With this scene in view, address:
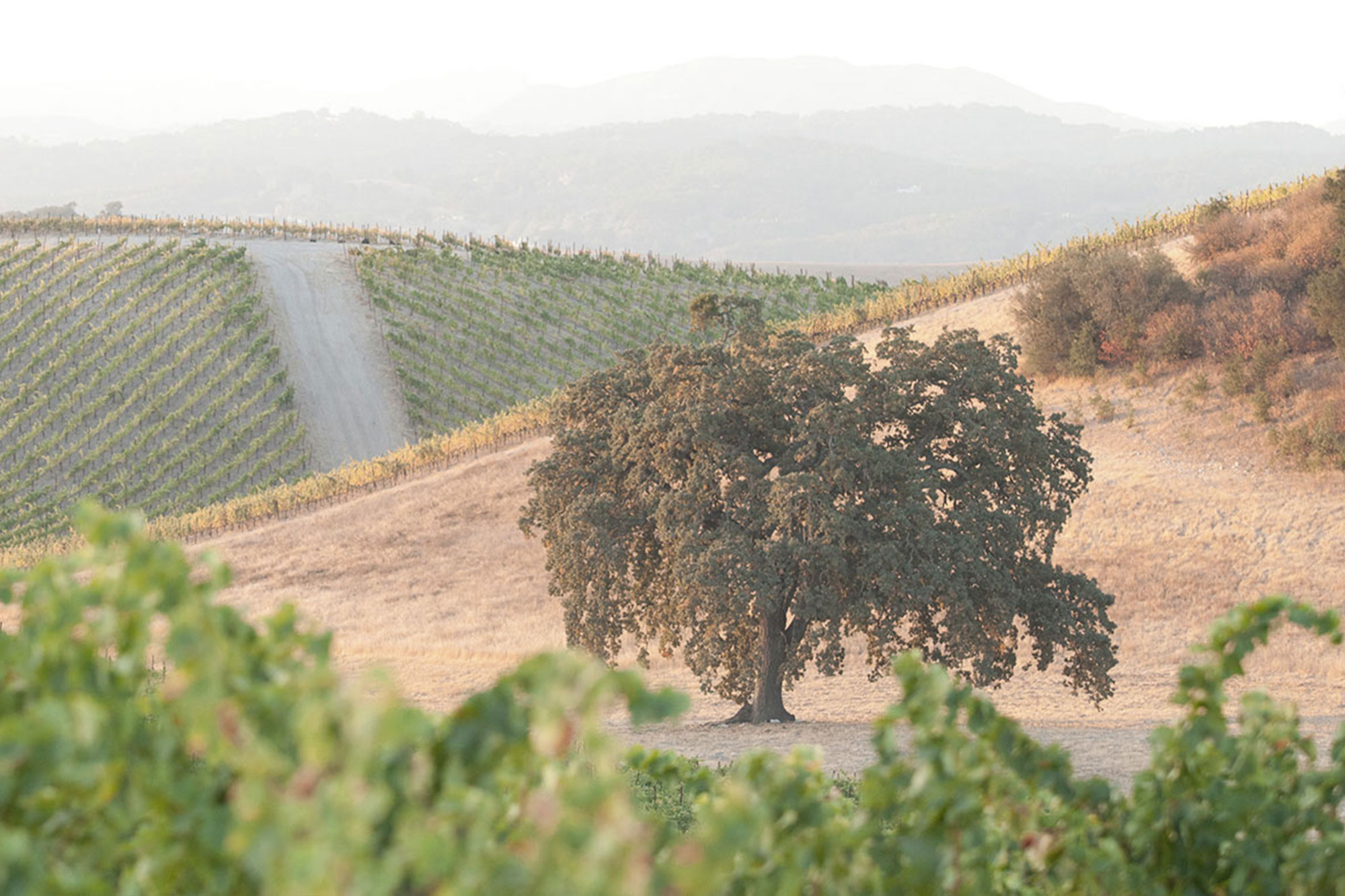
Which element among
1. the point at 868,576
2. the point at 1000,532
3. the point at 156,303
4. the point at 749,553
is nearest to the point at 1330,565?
the point at 1000,532

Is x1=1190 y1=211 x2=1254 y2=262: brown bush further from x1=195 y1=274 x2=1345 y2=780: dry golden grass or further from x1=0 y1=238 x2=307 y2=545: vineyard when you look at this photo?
x1=0 y1=238 x2=307 y2=545: vineyard

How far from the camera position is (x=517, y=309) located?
167 feet

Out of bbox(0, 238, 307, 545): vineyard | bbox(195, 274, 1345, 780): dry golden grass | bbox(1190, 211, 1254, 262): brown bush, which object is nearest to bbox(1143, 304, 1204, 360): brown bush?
bbox(195, 274, 1345, 780): dry golden grass

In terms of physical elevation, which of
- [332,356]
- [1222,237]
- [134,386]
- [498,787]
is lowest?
[134,386]

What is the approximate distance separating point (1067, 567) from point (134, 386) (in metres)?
34.5

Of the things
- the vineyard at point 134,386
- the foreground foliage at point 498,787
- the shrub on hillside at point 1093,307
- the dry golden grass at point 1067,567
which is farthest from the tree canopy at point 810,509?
the vineyard at point 134,386

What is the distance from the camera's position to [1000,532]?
14.6m

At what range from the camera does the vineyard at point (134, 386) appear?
3803 centimetres

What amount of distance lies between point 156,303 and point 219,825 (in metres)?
48.6

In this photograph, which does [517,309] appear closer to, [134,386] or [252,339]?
[252,339]

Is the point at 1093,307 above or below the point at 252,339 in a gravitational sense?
below

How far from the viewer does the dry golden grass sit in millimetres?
17500

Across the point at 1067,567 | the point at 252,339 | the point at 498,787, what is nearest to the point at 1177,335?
the point at 1067,567

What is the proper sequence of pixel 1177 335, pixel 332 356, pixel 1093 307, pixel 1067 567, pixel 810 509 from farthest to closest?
1. pixel 332 356
2. pixel 1093 307
3. pixel 1177 335
4. pixel 1067 567
5. pixel 810 509
